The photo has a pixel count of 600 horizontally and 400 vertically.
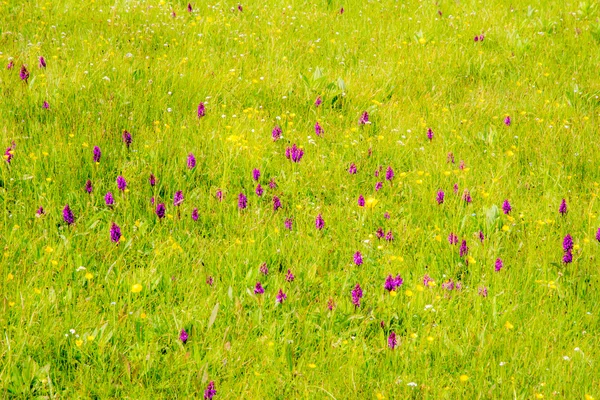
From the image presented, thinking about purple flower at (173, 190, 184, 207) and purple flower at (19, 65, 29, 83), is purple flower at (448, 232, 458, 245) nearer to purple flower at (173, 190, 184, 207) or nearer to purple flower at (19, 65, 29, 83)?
purple flower at (173, 190, 184, 207)

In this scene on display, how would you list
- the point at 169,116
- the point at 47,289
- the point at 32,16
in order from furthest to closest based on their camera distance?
the point at 32,16
the point at 169,116
the point at 47,289

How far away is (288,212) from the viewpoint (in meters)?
4.57

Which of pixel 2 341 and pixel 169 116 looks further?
pixel 169 116

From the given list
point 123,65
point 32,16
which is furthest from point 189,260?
point 32,16

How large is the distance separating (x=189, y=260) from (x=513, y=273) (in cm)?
204

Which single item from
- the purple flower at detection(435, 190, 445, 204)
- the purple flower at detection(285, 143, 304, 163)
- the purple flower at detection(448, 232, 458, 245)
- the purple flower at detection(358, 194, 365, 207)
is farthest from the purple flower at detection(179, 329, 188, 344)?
the purple flower at detection(435, 190, 445, 204)

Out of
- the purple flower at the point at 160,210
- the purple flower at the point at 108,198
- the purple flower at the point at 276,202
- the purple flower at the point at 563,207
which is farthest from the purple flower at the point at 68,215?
the purple flower at the point at 563,207

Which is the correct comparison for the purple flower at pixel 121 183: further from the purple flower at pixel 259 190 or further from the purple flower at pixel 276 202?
the purple flower at pixel 276 202

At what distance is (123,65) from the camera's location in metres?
6.12

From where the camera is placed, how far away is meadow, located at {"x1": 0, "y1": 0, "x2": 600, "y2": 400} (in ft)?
10.6

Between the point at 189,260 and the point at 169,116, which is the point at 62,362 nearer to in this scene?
the point at 189,260

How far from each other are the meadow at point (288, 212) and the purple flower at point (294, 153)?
31 millimetres

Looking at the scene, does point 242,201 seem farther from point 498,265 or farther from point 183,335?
point 498,265

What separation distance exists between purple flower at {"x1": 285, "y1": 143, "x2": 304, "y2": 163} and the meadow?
0.10 ft
